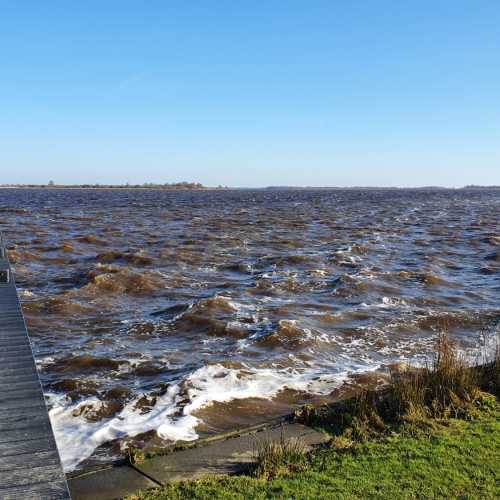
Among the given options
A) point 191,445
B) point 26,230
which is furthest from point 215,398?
point 26,230

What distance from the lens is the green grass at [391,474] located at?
207 inches

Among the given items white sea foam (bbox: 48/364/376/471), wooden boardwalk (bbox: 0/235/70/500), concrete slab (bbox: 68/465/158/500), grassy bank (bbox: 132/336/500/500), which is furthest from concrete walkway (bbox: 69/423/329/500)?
white sea foam (bbox: 48/364/376/471)

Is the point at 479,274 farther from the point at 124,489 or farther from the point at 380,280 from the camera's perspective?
the point at 124,489

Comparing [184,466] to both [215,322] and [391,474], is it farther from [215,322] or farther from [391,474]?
[215,322]

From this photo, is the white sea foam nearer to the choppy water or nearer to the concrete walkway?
the choppy water

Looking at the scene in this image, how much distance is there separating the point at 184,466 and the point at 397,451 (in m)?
2.19

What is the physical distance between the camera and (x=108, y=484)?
5578 millimetres

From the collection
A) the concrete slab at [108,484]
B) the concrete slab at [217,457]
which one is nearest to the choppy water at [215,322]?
the concrete slab at [108,484]

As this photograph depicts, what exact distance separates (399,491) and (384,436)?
4.22ft

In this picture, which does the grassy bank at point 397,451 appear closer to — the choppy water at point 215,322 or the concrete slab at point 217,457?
the concrete slab at point 217,457

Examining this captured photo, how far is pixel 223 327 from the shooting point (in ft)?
45.8

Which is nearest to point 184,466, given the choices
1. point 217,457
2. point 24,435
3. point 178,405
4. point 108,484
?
point 217,457

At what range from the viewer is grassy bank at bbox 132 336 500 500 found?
5.32 meters

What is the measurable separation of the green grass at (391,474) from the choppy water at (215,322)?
7.67ft
